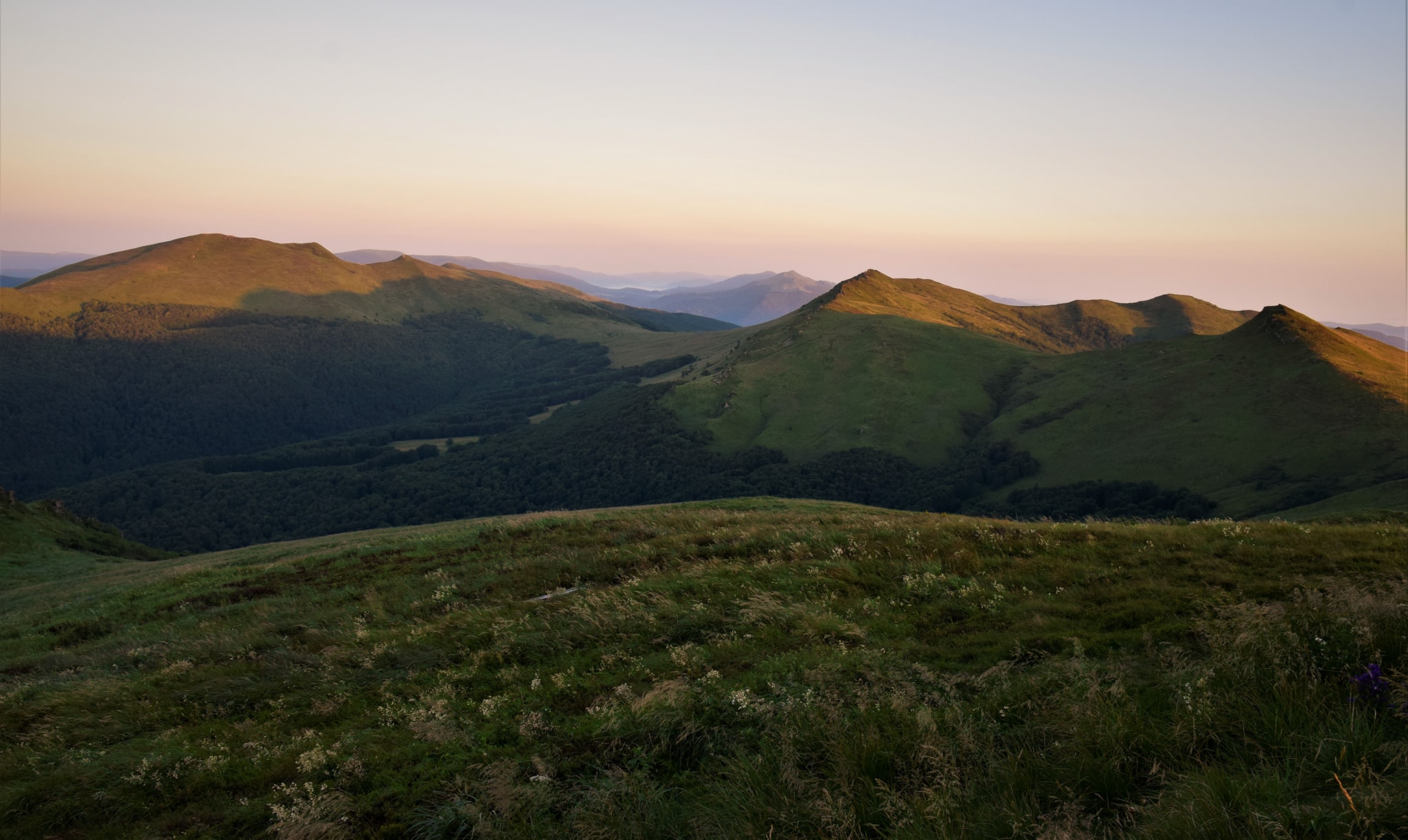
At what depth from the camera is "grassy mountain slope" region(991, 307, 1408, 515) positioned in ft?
335

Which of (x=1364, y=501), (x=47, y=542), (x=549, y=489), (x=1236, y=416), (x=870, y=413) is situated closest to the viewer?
(x=47, y=542)

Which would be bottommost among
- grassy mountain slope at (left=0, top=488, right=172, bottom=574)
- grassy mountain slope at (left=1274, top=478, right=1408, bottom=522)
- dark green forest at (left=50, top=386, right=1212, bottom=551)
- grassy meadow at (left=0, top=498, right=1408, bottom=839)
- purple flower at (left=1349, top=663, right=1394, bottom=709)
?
dark green forest at (left=50, top=386, right=1212, bottom=551)

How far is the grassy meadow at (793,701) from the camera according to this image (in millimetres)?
5895

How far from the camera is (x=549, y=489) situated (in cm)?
17912

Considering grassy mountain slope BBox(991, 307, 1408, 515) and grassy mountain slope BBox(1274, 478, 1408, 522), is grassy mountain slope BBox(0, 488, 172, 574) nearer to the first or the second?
grassy mountain slope BBox(1274, 478, 1408, 522)

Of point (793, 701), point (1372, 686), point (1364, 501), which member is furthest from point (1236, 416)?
point (793, 701)

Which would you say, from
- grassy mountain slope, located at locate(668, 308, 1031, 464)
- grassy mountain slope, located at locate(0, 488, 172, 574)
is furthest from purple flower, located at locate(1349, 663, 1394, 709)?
grassy mountain slope, located at locate(668, 308, 1031, 464)

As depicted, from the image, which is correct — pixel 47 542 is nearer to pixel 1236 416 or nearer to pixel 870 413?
pixel 870 413

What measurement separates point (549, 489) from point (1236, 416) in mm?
155392

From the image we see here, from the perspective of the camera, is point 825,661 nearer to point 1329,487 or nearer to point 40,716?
point 40,716

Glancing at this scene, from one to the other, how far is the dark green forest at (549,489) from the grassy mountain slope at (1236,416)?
13.2 metres

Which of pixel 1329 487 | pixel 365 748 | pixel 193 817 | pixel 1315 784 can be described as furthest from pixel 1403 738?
pixel 1329 487

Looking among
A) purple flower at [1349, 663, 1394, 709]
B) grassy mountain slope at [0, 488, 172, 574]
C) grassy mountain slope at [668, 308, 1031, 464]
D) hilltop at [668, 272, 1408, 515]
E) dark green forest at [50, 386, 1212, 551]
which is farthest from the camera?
grassy mountain slope at [668, 308, 1031, 464]

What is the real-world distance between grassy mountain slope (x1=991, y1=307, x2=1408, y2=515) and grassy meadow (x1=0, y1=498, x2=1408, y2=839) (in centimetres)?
10446
